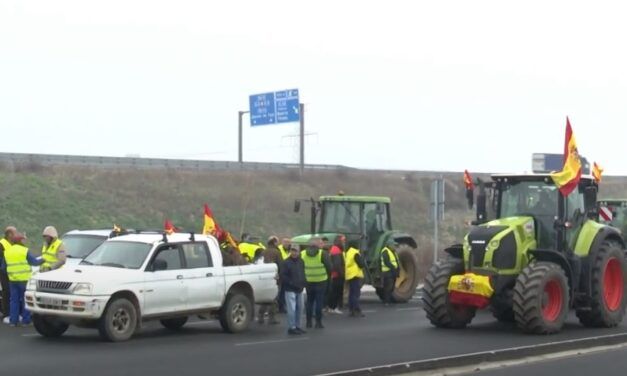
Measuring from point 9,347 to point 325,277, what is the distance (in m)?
6.08

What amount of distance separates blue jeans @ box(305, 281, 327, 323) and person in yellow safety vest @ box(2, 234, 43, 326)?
5.01 metres

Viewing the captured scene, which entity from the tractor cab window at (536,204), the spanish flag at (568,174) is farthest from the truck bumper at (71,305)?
the spanish flag at (568,174)

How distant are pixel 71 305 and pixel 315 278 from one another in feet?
15.7

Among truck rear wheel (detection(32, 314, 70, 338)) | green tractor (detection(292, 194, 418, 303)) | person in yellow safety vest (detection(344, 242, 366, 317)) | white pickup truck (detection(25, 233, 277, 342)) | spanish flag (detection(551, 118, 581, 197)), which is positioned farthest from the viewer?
green tractor (detection(292, 194, 418, 303))

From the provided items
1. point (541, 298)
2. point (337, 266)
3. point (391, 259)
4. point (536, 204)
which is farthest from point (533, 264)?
point (391, 259)

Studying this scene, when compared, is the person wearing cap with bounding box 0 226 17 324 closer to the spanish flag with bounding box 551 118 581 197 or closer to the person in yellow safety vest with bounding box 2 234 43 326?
the person in yellow safety vest with bounding box 2 234 43 326

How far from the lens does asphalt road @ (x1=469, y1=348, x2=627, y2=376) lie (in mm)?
14039

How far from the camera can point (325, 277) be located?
65.5 feet

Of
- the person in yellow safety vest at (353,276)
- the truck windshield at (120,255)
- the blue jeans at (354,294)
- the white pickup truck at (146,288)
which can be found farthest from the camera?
the blue jeans at (354,294)

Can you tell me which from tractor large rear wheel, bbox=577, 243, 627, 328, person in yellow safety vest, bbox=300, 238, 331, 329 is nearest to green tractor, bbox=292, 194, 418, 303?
person in yellow safety vest, bbox=300, 238, 331, 329

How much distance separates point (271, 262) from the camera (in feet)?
72.3

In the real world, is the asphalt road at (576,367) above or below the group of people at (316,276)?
below

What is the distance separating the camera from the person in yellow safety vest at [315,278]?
65.0ft

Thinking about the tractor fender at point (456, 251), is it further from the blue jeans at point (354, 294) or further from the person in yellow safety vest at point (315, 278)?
the blue jeans at point (354, 294)
